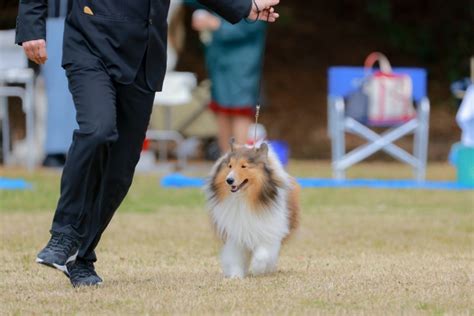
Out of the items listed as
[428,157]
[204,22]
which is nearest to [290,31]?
[428,157]

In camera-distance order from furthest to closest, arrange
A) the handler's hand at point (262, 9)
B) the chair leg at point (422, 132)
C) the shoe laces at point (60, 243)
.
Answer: the chair leg at point (422, 132)
the handler's hand at point (262, 9)
the shoe laces at point (60, 243)

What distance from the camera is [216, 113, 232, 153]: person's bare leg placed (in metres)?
11.9

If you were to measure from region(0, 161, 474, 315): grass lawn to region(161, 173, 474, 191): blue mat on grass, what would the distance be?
47cm

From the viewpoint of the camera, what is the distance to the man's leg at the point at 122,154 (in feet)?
19.0

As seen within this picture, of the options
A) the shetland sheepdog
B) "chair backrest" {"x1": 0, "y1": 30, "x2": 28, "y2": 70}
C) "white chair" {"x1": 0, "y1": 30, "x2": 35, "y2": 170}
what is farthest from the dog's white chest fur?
"chair backrest" {"x1": 0, "y1": 30, "x2": 28, "y2": 70}

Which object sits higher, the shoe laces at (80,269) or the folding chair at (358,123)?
the shoe laces at (80,269)

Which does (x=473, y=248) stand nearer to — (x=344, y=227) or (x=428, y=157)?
(x=344, y=227)

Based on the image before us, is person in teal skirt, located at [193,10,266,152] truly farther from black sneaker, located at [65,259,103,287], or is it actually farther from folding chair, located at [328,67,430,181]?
black sneaker, located at [65,259,103,287]

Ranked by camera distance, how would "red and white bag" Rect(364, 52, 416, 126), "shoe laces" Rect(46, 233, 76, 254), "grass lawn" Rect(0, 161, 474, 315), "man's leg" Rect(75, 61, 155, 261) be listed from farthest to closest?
"red and white bag" Rect(364, 52, 416, 126), "man's leg" Rect(75, 61, 155, 261), "shoe laces" Rect(46, 233, 76, 254), "grass lawn" Rect(0, 161, 474, 315)

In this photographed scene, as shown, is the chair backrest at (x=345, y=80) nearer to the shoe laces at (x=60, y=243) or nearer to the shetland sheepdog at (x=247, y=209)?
the shetland sheepdog at (x=247, y=209)

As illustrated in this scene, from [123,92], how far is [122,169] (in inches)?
14.9

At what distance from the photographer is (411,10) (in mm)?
21516

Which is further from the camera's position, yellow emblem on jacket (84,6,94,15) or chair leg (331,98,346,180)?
chair leg (331,98,346,180)

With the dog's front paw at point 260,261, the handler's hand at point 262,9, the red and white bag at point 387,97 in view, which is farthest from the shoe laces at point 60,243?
the red and white bag at point 387,97
